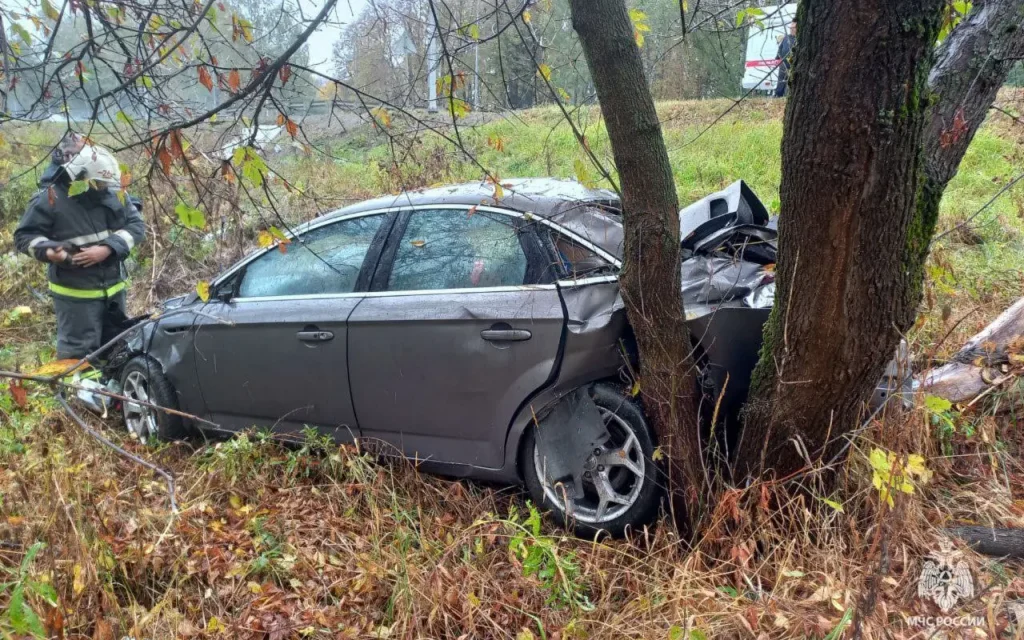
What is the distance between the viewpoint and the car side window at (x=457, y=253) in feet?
9.39

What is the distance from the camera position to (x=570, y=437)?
8.82 ft

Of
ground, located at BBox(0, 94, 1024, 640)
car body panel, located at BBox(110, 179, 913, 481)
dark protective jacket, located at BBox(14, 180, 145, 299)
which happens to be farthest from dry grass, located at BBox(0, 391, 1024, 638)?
dark protective jacket, located at BBox(14, 180, 145, 299)

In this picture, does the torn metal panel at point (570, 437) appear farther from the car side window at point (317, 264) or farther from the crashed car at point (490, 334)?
the car side window at point (317, 264)

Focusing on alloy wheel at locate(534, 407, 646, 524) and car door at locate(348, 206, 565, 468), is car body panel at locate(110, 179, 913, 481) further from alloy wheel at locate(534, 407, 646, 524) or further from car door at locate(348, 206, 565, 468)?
alloy wheel at locate(534, 407, 646, 524)

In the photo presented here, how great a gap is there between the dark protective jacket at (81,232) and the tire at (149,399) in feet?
2.40

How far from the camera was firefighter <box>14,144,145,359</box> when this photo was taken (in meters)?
4.24

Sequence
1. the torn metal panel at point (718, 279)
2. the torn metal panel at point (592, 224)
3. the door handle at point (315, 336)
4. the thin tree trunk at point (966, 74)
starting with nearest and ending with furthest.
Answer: the thin tree trunk at point (966, 74) < the torn metal panel at point (718, 279) < the torn metal panel at point (592, 224) < the door handle at point (315, 336)

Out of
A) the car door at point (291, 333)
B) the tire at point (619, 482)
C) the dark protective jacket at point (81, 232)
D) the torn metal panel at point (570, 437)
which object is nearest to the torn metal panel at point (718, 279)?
the tire at point (619, 482)

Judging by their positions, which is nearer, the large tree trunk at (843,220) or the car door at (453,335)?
the large tree trunk at (843,220)

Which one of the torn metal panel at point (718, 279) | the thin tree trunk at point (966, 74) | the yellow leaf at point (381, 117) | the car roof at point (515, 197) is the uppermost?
the yellow leaf at point (381, 117)

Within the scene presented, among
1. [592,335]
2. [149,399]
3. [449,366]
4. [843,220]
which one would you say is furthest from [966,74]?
[149,399]

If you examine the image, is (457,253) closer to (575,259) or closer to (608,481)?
(575,259)

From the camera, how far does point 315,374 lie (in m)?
3.25

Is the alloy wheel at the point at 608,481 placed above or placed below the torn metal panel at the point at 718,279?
below
